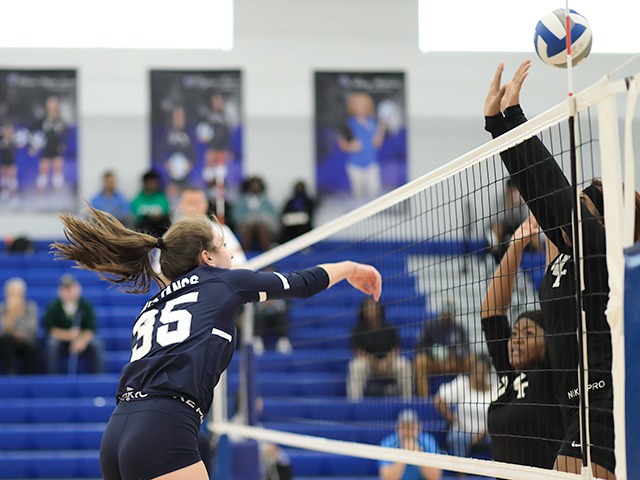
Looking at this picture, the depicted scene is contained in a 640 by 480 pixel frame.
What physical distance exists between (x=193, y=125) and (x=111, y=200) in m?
1.97

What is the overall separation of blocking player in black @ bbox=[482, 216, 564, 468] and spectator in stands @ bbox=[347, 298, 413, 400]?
4.38 m

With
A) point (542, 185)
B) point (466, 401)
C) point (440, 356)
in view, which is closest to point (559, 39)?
point (542, 185)

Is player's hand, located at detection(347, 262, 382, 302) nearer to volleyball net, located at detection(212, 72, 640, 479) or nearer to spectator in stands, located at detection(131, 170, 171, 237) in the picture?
volleyball net, located at detection(212, 72, 640, 479)

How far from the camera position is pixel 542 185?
3543mm

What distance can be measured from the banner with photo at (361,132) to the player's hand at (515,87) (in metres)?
13.0

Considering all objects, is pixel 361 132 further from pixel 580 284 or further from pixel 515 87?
pixel 580 284

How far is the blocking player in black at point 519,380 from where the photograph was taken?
13.3ft

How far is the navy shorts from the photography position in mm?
3518

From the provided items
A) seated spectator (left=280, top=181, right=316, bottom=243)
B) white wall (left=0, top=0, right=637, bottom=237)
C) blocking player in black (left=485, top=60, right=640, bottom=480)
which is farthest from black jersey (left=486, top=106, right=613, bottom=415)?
white wall (left=0, top=0, right=637, bottom=237)

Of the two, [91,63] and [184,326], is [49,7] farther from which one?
[184,326]

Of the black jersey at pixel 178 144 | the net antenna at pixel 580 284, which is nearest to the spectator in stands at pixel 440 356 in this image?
the net antenna at pixel 580 284

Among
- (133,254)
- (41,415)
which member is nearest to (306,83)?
(41,415)

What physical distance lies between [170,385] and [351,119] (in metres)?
13.9

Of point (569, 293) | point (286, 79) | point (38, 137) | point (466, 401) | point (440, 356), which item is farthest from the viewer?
point (286, 79)
